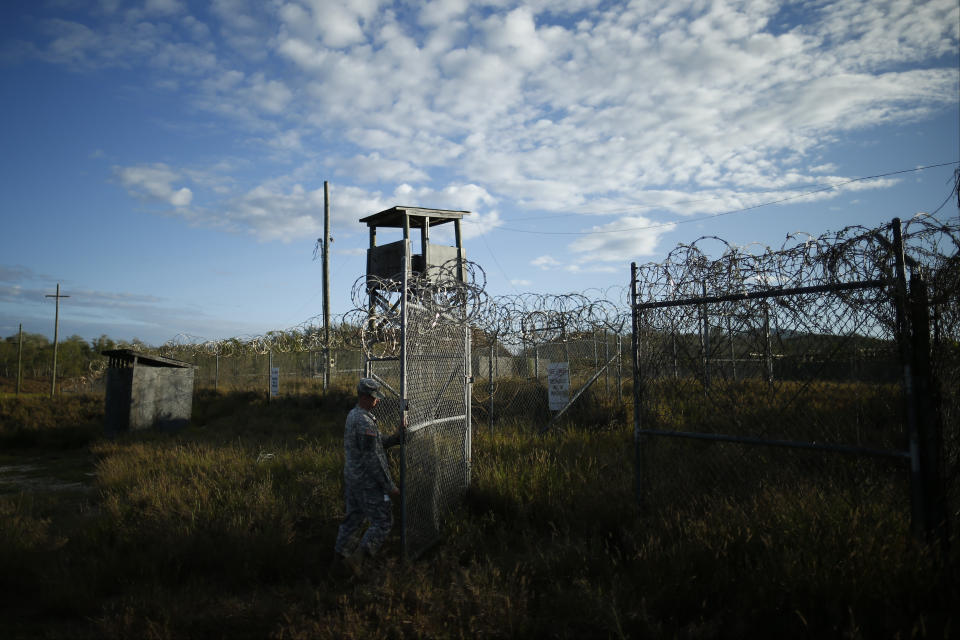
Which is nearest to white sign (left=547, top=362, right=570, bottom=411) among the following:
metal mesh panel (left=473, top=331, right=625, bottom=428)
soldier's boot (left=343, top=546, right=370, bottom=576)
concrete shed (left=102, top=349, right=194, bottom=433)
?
metal mesh panel (left=473, top=331, right=625, bottom=428)

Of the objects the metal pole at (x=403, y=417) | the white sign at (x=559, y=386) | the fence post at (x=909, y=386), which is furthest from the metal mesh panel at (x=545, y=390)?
the fence post at (x=909, y=386)

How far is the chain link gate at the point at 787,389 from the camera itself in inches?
151

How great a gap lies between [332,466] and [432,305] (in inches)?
127

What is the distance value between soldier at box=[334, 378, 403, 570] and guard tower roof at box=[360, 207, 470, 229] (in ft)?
30.4

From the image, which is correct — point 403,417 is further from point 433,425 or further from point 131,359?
point 131,359

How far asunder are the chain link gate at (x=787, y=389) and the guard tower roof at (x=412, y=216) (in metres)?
9.30

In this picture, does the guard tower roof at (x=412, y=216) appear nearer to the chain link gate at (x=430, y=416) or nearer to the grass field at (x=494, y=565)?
the chain link gate at (x=430, y=416)

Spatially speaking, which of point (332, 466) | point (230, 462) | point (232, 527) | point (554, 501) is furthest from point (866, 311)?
point (230, 462)

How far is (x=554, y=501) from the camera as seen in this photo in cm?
575

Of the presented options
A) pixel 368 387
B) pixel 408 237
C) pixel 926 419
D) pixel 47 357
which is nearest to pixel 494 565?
pixel 368 387

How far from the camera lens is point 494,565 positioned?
15.3 ft

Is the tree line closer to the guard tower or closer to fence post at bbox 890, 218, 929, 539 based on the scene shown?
the guard tower

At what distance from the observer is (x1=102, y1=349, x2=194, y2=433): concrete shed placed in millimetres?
14531

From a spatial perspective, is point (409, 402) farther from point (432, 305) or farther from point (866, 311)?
point (866, 311)
